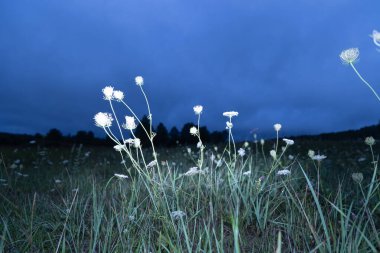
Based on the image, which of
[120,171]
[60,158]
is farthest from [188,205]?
[60,158]

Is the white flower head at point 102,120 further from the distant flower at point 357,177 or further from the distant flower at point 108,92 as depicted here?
the distant flower at point 357,177

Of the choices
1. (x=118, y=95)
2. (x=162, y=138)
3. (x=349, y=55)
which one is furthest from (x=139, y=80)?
(x=162, y=138)

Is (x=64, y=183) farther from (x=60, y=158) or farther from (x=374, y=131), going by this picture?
(x=374, y=131)

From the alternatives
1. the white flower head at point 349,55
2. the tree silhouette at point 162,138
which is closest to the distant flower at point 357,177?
the white flower head at point 349,55

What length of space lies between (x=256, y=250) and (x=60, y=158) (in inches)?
360

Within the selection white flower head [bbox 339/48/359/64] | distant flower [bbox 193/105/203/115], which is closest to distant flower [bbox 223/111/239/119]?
distant flower [bbox 193/105/203/115]

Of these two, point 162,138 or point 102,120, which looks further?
point 162,138

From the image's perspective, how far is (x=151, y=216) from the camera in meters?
3.12

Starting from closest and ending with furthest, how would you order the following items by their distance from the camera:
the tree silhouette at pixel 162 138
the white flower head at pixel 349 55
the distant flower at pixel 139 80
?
the white flower head at pixel 349 55
the distant flower at pixel 139 80
the tree silhouette at pixel 162 138

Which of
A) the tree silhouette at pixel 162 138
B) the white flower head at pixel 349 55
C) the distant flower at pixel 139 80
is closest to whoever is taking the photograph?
the white flower head at pixel 349 55

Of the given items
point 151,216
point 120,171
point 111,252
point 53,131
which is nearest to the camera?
point 111,252

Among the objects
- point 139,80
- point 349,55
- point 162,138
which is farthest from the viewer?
point 162,138

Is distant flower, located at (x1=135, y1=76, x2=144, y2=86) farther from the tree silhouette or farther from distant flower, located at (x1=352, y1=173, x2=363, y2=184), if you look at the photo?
the tree silhouette

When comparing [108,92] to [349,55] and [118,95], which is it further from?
[349,55]
